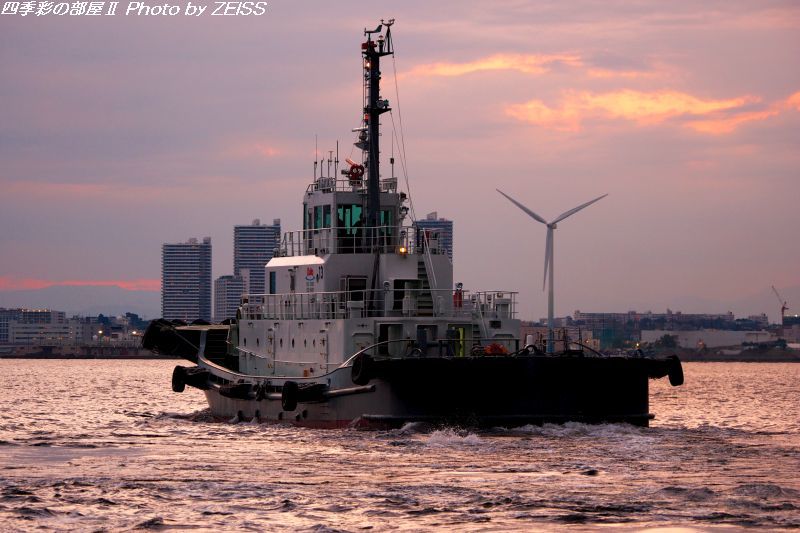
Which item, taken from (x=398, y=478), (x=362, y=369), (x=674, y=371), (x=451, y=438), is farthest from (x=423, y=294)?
(x=398, y=478)

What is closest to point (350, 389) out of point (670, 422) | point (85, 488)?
point (85, 488)

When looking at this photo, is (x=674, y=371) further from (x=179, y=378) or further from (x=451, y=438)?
(x=179, y=378)

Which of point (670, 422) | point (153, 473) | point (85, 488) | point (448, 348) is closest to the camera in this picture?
point (85, 488)

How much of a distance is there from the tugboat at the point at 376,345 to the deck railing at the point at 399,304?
0.04 m

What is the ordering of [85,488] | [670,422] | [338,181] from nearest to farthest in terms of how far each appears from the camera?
[85,488]
[338,181]
[670,422]

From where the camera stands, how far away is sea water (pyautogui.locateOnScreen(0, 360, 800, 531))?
23.1 m

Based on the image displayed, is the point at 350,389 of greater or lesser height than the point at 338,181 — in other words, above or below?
below

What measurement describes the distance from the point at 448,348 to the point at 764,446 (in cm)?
902

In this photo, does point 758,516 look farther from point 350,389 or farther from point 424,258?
point 424,258

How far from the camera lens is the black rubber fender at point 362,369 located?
35.5 metres

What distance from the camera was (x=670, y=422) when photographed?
47.4 m

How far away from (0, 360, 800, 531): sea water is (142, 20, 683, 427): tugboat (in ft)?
2.41

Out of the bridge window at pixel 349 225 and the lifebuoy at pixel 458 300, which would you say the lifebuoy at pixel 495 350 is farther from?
the bridge window at pixel 349 225

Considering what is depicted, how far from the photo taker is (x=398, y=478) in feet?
91.1
